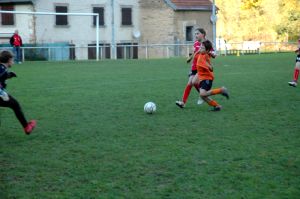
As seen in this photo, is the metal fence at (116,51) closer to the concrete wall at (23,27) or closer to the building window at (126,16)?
the building window at (126,16)

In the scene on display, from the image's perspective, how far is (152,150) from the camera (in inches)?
254

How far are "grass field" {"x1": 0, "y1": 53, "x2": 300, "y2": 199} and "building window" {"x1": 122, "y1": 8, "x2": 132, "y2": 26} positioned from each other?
35.2m

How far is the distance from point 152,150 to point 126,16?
134 ft

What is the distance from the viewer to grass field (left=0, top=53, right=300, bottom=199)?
4.89 meters

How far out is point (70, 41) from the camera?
43.7m

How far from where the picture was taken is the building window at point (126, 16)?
4641 cm

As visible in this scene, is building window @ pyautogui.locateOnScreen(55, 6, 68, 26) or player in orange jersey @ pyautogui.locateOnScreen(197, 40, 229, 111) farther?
building window @ pyautogui.locateOnScreen(55, 6, 68, 26)

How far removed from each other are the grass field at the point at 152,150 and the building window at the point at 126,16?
35177 mm

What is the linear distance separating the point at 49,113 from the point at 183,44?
35366 millimetres

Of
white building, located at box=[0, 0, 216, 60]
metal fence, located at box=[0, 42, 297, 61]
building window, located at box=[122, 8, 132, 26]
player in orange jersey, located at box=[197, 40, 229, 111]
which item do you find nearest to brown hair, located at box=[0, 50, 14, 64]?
player in orange jersey, located at box=[197, 40, 229, 111]

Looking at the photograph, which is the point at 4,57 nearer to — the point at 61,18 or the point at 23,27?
the point at 23,27

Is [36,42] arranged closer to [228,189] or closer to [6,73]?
[6,73]

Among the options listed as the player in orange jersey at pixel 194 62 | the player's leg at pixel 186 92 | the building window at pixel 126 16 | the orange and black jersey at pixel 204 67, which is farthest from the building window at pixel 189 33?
the orange and black jersey at pixel 204 67

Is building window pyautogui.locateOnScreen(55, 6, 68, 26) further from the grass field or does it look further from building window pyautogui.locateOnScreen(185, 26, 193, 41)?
the grass field
